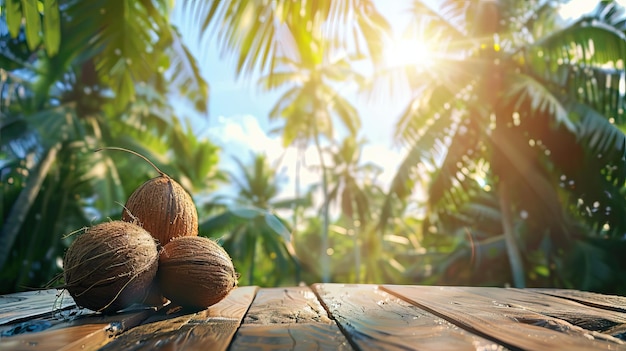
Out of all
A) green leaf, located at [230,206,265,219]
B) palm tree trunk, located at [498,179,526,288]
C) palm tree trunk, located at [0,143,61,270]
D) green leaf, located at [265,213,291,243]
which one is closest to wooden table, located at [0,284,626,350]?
green leaf, located at [265,213,291,243]

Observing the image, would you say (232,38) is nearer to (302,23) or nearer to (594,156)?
(302,23)

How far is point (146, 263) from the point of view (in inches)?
43.7

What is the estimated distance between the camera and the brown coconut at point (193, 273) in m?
1.15

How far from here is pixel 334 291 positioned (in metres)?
1.70

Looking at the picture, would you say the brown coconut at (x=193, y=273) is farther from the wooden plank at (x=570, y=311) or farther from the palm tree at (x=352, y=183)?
the palm tree at (x=352, y=183)

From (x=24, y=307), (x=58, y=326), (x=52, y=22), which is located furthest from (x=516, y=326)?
(x=52, y=22)

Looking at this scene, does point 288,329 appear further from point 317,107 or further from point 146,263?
point 317,107

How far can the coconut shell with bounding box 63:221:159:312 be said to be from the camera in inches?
41.8

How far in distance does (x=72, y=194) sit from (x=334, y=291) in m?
11.1

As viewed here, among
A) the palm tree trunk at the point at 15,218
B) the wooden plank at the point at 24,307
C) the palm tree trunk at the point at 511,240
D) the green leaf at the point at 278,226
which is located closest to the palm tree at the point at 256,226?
the green leaf at the point at 278,226

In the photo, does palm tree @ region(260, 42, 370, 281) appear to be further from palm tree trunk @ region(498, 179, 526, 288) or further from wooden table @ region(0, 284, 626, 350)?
wooden table @ region(0, 284, 626, 350)

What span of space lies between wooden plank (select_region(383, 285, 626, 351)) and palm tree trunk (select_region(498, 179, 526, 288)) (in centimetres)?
806

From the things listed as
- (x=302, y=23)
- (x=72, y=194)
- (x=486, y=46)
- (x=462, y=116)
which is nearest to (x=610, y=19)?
(x=486, y=46)

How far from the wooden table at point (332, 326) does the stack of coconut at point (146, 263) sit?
2.2 inches
